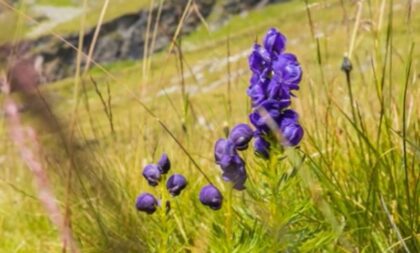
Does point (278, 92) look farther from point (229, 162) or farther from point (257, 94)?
point (229, 162)

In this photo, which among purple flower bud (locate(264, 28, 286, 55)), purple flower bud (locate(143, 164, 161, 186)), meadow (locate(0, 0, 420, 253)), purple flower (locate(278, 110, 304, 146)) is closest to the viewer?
meadow (locate(0, 0, 420, 253))

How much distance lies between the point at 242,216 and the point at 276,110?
452 millimetres

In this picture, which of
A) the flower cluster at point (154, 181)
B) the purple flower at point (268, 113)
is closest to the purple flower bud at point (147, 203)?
the flower cluster at point (154, 181)

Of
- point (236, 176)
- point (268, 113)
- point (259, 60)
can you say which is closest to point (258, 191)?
point (236, 176)

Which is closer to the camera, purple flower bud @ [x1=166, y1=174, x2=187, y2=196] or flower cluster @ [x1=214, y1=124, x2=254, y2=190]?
flower cluster @ [x1=214, y1=124, x2=254, y2=190]

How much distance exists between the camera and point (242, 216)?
81.4 inches

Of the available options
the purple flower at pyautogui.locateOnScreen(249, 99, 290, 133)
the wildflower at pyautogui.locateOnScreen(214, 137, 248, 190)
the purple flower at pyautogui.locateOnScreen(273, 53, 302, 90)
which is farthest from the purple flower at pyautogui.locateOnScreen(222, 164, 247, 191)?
the purple flower at pyautogui.locateOnScreen(273, 53, 302, 90)

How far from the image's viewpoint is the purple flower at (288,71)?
173 cm

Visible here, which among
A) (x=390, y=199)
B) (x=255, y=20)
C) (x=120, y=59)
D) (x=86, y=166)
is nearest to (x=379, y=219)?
(x=390, y=199)

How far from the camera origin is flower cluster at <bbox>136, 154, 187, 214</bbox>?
6.52 feet

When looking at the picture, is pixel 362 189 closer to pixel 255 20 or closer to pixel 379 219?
pixel 379 219

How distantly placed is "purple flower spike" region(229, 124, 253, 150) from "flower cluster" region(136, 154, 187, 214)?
32 centimetres

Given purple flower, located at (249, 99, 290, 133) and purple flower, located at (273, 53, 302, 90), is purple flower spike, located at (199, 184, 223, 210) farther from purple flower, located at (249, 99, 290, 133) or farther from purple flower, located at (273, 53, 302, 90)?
purple flower, located at (273, 53, 302, 90)

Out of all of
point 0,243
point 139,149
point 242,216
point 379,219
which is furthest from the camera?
point 139,149
